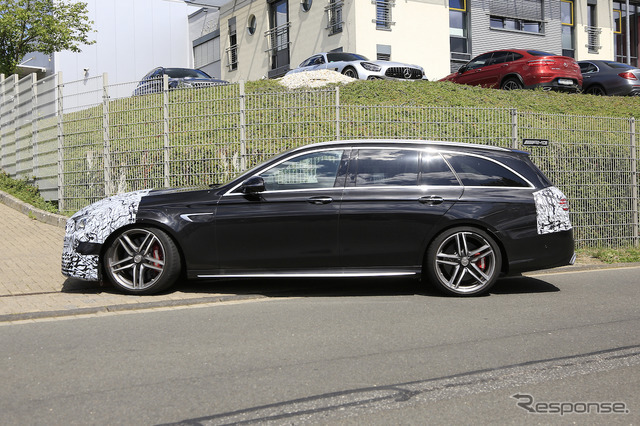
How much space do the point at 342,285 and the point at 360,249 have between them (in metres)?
1.06

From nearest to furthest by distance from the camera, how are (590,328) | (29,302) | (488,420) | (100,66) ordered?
1. (488,420)
2. (590,328)
3. (29,302)
4. (100,66)

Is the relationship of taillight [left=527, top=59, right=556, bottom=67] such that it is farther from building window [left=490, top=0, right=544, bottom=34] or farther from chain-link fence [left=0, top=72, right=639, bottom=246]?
building window [left=490, top=0, right=544, bottom=34]

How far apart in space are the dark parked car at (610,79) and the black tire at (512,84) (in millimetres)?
2734

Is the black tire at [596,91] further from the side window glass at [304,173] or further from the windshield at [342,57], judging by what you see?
the side window glass at [304,173]

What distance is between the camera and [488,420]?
385 cm

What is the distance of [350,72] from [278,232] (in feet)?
47.3

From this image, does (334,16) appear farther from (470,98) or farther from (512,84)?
(470,98)

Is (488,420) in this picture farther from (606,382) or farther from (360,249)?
(360,249)

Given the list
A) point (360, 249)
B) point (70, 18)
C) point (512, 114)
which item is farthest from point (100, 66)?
point (360, 249)

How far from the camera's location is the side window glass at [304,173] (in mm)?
7512

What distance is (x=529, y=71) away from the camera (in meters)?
20.4

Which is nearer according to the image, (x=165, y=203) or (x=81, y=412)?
(x=81, y=412)

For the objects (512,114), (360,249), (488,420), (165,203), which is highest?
(512,114)

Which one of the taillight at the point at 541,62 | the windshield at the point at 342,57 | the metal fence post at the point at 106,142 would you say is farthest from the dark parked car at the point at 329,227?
the windshield at the point at 342,57
